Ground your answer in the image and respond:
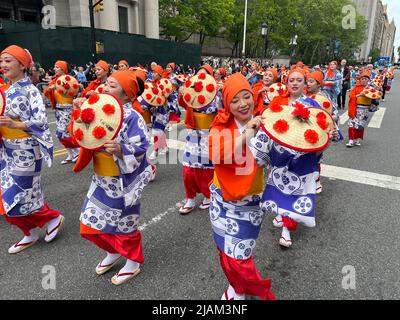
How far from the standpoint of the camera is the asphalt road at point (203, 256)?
9.55ft

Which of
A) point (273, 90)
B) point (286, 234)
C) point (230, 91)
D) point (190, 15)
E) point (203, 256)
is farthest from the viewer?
point (190, 15)

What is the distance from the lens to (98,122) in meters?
2.50

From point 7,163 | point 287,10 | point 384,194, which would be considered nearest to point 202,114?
point 7,163

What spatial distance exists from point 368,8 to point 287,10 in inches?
3324

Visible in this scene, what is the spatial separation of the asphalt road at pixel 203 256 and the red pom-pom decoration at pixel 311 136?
62.1 inches

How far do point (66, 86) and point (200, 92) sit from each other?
3255 millimetres

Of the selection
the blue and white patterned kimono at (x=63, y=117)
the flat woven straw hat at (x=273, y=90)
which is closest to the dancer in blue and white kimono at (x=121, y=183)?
the flat woven straw hat at (x=273, y=90)

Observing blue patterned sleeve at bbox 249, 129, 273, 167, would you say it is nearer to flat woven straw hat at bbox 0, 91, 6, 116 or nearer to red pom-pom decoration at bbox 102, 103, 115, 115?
red pom-pom decoration at bbox 102, 103, 115, 115

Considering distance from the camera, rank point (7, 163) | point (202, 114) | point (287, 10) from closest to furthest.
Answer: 1. point (7, 163)
2. point (202, 114)
3. point (287, 10)

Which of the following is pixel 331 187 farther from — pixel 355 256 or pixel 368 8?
pixel 368 8

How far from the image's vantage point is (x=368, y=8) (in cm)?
10662

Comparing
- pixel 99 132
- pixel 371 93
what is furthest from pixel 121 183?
pixel 371 93

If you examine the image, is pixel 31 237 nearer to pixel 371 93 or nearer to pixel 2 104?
pixel 2 104

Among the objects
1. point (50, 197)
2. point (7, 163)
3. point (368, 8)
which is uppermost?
point (368, 8)
